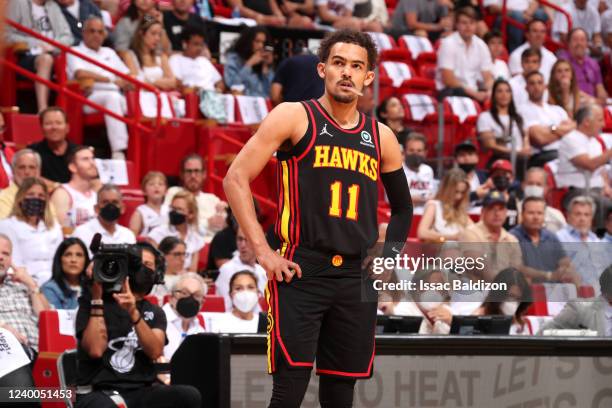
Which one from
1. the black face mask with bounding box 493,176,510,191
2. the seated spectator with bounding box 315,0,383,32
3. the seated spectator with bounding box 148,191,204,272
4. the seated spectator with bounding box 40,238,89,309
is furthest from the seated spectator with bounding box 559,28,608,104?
the seated spectator with bounding box 40,238,89,309

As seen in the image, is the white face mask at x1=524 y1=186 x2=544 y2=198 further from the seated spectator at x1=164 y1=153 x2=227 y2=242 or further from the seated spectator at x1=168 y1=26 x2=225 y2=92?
the seated spectator at x1=168 y1=26 x2=225 y2=92

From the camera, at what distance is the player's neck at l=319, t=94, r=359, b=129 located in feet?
15.1

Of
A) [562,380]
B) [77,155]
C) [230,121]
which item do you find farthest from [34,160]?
[562,380]

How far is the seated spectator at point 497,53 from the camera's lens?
15.5 m

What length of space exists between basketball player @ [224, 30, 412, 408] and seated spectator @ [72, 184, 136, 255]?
4.78 metres

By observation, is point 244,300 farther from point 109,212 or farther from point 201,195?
point 201,195

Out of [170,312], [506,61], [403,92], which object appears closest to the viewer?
[170,312]

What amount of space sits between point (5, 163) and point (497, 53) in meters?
7.72

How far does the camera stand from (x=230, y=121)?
12578mm

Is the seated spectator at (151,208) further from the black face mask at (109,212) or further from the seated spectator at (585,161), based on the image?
the seated spectator at (585,161)

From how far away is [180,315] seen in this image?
25.1ft

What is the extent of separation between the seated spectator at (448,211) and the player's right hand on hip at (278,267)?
20.9 ft

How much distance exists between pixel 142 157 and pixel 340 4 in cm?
472

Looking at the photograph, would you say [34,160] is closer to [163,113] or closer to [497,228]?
[163,113]
